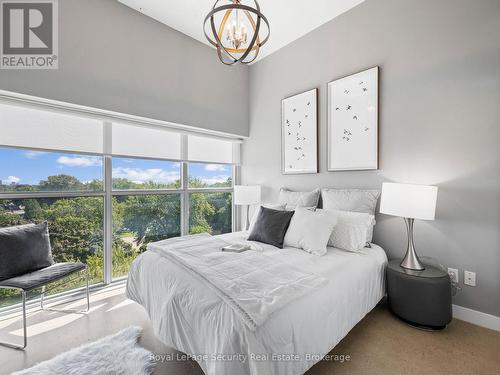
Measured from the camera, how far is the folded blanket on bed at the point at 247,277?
1.21 m

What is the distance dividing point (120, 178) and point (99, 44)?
1.54 metres

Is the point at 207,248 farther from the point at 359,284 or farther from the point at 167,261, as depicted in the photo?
the point at 359,284

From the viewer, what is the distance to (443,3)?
2141mm

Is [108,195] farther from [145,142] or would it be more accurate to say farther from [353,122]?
[353,122]

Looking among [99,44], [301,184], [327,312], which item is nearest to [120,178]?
[99,44]

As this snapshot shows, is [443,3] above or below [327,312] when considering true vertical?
above

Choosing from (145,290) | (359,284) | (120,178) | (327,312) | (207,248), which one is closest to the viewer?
(327,312)

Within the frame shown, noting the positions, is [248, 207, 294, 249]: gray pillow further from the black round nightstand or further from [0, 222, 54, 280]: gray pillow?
[0, 222, 54, 280]: gray pillow

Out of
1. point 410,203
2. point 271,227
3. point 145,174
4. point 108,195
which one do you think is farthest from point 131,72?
point 410,203

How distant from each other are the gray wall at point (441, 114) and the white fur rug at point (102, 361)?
2.48m

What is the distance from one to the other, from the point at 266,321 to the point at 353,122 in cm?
242

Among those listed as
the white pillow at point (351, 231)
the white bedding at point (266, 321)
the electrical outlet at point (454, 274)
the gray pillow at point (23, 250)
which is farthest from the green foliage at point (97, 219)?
the electrical outlet at point (454, 274)

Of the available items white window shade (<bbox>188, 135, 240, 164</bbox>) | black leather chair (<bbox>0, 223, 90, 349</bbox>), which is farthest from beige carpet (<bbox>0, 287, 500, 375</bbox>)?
white window shade (<bbox>188, 135, 240, 164</bbox>)

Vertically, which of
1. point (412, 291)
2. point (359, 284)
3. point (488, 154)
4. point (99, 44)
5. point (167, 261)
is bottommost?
point (412, 291)
